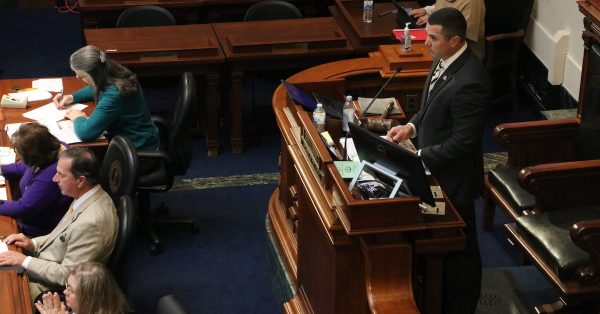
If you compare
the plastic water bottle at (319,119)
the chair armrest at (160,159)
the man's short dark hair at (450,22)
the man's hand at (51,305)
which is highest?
the man's short dark hair at (450,22)

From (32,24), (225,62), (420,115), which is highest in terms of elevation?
(420,115)

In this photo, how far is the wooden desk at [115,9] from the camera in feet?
25.1

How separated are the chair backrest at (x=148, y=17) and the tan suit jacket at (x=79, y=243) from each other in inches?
116

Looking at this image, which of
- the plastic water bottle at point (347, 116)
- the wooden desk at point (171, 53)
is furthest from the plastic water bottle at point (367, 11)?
the plastic water bottle at point (347, 116)

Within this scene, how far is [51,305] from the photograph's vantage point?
4410mm

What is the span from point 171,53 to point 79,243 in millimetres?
2499

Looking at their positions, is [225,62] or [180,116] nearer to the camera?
[180,116]

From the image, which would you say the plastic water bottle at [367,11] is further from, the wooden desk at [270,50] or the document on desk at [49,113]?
the document on desk at [49,113]

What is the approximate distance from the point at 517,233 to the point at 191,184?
257 cm

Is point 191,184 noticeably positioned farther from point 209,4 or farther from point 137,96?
point 209,4

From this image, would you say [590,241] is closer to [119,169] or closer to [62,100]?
[119,169]

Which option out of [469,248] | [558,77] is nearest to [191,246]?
[469,248]

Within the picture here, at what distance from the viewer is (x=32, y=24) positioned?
9430 millimetres

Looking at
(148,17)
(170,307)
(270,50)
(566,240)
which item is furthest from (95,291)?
(148,17)
